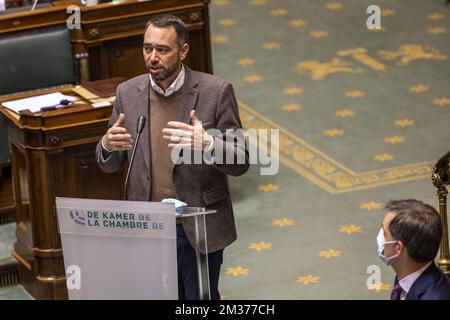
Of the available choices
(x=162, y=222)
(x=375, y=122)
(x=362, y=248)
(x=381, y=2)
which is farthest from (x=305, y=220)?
(x=381, y=2)

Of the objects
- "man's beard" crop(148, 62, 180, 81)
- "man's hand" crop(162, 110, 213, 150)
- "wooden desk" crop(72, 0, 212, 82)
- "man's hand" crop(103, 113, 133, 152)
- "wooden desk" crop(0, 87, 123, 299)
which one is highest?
"man's beard" crop(148, 62, 180, 81)

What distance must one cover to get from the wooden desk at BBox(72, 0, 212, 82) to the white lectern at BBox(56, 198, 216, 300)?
12.3ft

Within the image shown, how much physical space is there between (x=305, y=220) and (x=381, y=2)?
187 inches

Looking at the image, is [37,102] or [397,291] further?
[37,102]

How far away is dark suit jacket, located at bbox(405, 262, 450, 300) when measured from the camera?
14.0 feet

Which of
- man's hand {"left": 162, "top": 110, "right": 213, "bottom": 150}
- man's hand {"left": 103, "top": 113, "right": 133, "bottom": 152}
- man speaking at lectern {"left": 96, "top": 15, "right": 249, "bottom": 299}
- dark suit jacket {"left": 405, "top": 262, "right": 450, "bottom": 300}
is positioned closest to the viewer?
dark suit jacket {"left": 405, "top": 262, "right": 450, "bottom": 300}

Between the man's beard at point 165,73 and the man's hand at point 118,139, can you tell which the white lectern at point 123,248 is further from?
the man's beard at point 165,73

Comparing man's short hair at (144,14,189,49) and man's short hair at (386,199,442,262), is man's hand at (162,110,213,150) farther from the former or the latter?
man's short hair at (386,199,442,262)

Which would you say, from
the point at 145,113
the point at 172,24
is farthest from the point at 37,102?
the point at 172,24

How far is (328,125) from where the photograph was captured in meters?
9.63

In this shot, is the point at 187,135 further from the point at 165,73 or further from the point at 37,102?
the point at 37,102

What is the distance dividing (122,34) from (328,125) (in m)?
2.07

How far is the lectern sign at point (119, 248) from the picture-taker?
15.0ft

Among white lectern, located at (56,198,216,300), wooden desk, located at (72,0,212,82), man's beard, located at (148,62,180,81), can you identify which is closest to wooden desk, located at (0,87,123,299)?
wooden desk, located at (72,0,212,82)
